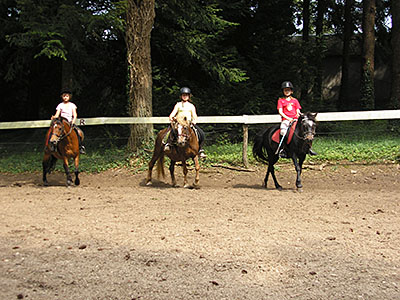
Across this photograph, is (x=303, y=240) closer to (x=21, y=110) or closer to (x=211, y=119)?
(x=211, y=119)

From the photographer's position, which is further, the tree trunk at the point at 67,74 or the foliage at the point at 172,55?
the tree trunk at the point at 67,74

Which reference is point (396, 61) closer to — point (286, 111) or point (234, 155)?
point (234, 155)

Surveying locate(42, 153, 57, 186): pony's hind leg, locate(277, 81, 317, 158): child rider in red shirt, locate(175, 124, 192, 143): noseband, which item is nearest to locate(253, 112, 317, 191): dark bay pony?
locate(277, 81, 317, 158): child rider in red shirt

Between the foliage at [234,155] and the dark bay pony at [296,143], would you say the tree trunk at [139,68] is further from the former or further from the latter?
the dark bay pony at [296,143]

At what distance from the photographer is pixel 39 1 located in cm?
1374

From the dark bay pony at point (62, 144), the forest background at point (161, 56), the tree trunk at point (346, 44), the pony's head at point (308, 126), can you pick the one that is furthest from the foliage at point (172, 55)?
the pony's head at point (308, 126)

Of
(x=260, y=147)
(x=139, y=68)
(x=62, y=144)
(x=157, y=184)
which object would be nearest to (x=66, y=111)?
(x=62, y=144)

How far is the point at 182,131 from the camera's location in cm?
980

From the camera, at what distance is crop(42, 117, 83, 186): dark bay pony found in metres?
10.2

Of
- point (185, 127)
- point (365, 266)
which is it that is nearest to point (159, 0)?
point (185, 127)

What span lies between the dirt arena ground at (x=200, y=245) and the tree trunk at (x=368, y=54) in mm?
10853

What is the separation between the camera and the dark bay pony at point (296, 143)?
936 centimetres

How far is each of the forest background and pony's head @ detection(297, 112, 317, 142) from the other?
5421 millimetres

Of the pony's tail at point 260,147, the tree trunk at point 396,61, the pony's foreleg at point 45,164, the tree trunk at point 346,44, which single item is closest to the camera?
the pony's tail at point 260,147
